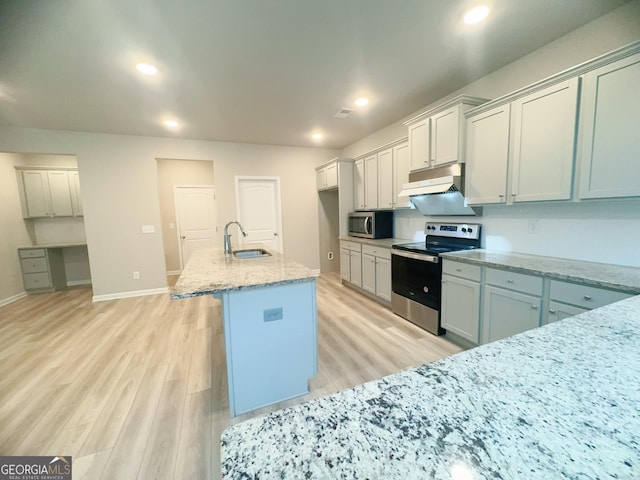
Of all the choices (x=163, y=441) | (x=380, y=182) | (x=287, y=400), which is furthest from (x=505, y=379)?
(x=380, y=182)

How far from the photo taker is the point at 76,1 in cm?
161

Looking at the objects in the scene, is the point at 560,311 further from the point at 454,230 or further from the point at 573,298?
the point at 454,230

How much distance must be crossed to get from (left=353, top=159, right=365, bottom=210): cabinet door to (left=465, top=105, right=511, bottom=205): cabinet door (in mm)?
1904

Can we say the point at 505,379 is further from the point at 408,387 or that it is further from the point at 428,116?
the point at 428,116

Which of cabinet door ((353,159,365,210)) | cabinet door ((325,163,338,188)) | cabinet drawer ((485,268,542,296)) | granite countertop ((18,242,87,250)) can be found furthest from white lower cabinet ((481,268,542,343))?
granite countertop ((18,242,87,250))

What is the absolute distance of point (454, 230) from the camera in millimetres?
2957

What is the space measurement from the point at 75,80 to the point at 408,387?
3759 millimetres

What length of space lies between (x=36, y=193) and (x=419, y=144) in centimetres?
662

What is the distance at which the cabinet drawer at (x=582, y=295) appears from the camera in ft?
4.92

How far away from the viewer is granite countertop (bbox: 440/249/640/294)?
1.50 m

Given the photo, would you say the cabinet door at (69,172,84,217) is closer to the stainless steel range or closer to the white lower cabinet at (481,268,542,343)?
the stainless steel range

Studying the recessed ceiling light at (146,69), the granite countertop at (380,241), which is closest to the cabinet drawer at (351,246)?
the granite countertop at (380,241)

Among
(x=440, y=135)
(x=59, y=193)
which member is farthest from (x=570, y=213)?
(x=59, y=193)

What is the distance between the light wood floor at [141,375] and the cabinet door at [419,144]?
76.8 inches
